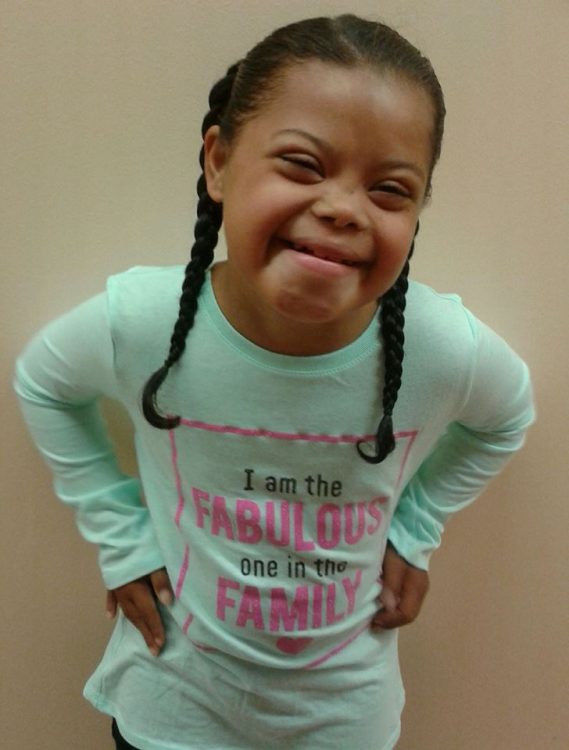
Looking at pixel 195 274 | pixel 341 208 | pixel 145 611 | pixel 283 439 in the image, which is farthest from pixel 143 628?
pixel 341 208

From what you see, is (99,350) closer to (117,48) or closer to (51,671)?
(117,48)

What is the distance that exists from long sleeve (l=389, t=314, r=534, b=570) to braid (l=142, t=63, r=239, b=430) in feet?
0.87

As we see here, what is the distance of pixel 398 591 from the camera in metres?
0.80

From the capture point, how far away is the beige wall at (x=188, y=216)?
0.69 meters

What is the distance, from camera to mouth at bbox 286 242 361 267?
53cm

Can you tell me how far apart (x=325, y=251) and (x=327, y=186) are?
0.05 meters

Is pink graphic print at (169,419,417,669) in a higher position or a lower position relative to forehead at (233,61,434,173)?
lower

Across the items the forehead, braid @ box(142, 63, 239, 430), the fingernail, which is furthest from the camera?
the fingernail

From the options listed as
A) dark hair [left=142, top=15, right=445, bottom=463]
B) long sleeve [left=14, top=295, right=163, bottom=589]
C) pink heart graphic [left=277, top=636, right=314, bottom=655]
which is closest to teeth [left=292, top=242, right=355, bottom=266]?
dark hair [left=142, top=15, right=445, bottom=463]

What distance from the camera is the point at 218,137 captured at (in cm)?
59

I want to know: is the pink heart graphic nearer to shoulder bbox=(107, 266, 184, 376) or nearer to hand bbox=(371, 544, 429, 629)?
hand bbox=(371, 544, 429, 629)

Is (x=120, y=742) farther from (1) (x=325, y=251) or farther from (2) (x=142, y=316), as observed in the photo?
(1) (x=325, y=251)

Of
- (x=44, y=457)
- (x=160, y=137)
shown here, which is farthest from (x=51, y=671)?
(x=160, y=137)

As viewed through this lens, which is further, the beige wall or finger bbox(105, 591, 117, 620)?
finger bbox(105, 591, 117, 620)
